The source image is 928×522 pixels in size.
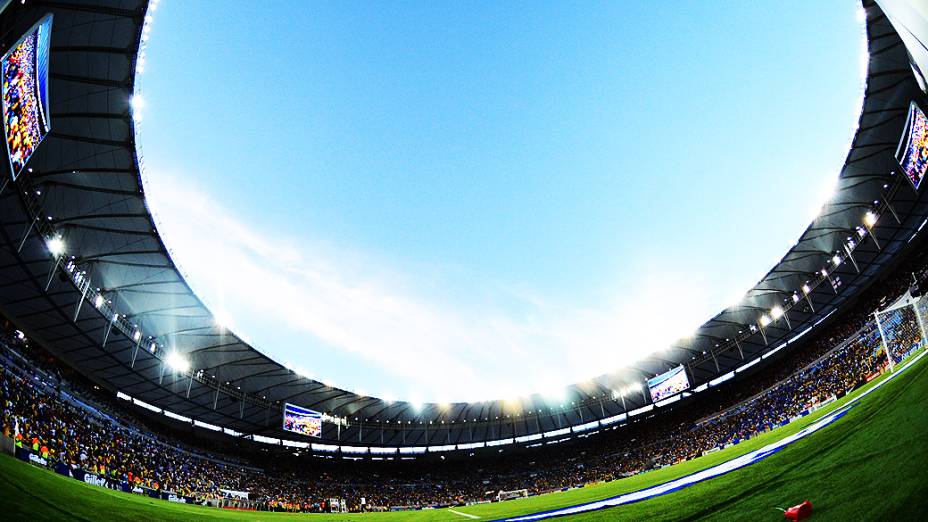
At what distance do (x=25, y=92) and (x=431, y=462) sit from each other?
59.2 metres

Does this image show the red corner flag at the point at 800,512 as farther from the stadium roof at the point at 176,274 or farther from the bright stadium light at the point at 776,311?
the bright stadium light at the point at 776,311

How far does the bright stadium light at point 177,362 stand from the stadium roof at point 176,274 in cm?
17

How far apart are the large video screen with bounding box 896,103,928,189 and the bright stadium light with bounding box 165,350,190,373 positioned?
50.6 meters

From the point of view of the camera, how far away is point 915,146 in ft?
76.1

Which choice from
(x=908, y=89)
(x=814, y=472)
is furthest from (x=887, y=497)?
(x=908, y=89)

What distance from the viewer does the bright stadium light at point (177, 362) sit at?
118 feet

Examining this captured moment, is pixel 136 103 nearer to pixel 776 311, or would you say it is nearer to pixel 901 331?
pixel 901 331

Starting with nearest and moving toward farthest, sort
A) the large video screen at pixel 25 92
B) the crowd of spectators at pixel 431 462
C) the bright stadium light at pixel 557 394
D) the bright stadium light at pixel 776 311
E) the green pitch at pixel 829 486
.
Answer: the green pitch at pixel 829 486
the large video screen at pixel 25 92
the crowd of spectators at pixel 431 462
the bright stadium light at pixel 776 311
the bright stadium light at pixel 557 394

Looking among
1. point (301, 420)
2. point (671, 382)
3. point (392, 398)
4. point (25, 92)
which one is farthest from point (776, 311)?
point (25, 92)

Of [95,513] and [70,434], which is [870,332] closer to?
[95,513]

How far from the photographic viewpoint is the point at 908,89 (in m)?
24.2

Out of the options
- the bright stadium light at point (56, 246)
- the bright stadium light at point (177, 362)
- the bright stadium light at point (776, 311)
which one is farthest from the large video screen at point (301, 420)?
the bright stadium light at point (776, 311)

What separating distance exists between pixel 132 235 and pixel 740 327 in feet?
178

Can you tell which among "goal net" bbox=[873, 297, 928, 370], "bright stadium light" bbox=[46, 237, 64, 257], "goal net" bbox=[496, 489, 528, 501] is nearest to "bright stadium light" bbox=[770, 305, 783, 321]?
"goal net" bbox=[873, 297, 928, 370]
